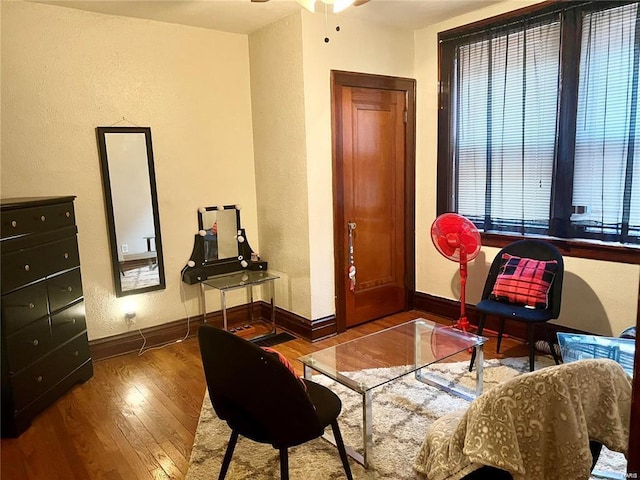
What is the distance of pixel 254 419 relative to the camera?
1.77 meters

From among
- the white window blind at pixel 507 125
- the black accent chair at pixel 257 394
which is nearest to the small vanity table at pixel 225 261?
the white window blind at pixel 507 125

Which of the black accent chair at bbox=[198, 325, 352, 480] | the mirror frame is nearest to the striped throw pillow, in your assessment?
the black accent chair at bbox=[198, 325, 352, 480]

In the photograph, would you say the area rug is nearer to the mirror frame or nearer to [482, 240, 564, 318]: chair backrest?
[482, 240, 564, 318]: chair backrest

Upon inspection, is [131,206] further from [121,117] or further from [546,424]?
[546,424]

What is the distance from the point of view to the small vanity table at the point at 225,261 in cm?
398

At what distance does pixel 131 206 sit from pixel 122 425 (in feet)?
5.48

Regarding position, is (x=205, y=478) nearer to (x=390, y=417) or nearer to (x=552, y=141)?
(x=390, y=417)

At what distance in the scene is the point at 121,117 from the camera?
3.55 m

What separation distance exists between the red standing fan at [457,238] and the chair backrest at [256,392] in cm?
215

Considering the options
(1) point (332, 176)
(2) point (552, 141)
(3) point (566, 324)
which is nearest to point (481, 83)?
(2) point (552, 141)

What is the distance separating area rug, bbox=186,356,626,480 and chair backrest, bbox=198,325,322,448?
19.6 inches

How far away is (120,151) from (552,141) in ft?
10.5

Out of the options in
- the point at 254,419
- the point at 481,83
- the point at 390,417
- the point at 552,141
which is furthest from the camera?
the point at 481,83

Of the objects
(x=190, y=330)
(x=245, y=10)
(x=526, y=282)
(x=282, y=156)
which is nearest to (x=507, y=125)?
(x=526, y=282)
